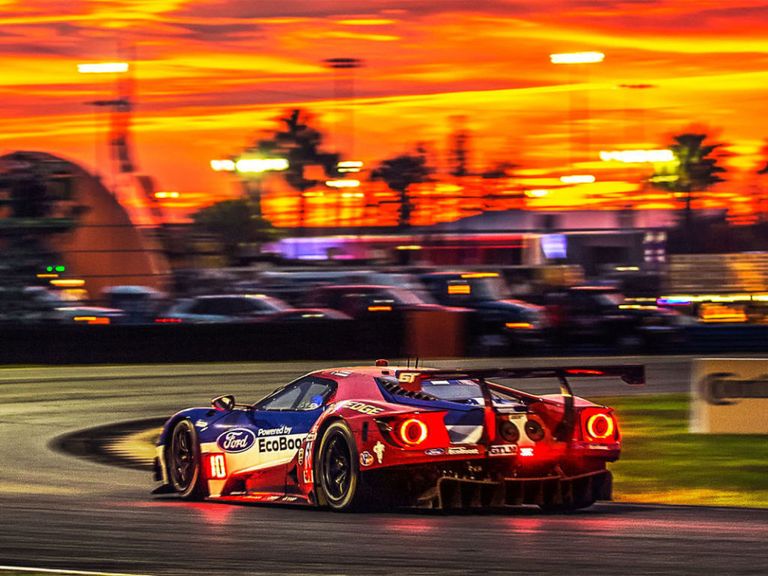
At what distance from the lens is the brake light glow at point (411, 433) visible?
371 inches

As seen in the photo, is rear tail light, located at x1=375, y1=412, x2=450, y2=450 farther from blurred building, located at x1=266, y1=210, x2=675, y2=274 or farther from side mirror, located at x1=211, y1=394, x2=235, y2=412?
blurred building, located at x1=266, y1=210, x2=675, y2=274

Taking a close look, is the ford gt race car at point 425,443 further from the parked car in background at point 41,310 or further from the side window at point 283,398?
the parked car in background at point 41,310

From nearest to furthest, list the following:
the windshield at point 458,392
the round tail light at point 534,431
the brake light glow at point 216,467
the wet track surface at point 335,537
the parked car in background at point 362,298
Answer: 1. the wet track surface at point 335,537
2. the round tail light at point 534,431
3. the windshield at point 458,392
4. the brake light glow at point 216,467
5. the parked car in background at point 362,298

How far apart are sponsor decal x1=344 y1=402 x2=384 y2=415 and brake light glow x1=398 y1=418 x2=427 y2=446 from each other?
242 mm

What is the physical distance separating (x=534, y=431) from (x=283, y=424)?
1.81 m

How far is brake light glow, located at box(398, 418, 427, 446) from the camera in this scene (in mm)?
9422

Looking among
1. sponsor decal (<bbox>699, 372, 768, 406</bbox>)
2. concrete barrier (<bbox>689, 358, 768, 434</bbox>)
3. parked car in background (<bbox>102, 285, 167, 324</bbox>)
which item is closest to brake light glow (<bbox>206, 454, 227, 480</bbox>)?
concrete barrier (<bbox>689, 358, 768, 434</bbox>)

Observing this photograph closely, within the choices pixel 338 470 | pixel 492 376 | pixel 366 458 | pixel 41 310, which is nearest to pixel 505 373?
pixel 492 376

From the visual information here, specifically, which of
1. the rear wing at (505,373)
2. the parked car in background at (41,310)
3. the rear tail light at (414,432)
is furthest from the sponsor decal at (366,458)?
the parked car in background at (41,310)

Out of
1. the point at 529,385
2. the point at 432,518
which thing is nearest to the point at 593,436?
the point at 432,518

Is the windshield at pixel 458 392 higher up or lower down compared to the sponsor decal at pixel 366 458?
higher up

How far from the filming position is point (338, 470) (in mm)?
9797

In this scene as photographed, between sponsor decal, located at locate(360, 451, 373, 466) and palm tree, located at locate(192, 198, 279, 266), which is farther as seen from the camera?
palm tree, located at locate(192, 198, 279, 266)

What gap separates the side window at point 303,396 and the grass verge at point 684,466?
8.76 feet
